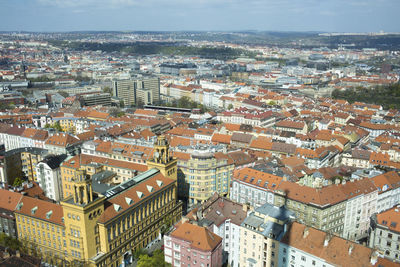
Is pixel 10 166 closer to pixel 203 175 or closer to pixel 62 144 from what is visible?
pixel 62 144

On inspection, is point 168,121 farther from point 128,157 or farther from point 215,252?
point 215,252

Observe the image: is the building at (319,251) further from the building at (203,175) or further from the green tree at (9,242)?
the green tree at (9,242)

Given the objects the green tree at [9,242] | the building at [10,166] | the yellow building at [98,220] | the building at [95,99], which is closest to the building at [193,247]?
the yellow building at [98,220]

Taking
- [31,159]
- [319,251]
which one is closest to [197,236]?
[319,251]

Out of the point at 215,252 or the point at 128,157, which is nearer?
the point at 215,252

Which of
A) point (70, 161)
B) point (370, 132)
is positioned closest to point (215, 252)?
point (70, 161)
